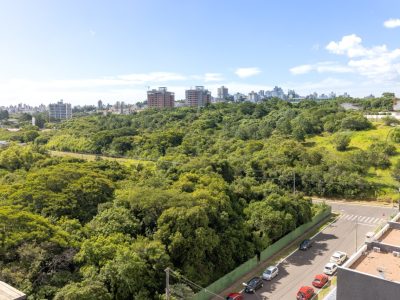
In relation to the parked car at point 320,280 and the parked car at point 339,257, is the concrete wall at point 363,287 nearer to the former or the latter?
the parked car at point 320,280

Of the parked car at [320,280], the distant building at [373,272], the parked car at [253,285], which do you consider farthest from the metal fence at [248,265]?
the distant building at [373,272]

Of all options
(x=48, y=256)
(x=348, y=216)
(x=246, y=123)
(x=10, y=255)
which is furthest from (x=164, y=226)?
(x=246, y=123)

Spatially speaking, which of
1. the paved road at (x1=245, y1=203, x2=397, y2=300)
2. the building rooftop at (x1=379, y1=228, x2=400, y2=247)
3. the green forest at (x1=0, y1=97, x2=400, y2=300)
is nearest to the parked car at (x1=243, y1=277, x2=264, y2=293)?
the paved road at (x1=245, y1=203, x2=397, y2=300)

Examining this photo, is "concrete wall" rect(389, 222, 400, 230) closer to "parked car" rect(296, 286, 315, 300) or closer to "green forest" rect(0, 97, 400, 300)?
"parked car" rect(296, 286, 315, 300)

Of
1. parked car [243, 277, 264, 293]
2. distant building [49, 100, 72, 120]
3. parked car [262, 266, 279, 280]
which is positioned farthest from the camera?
distant building [49, 100, 72, 120]

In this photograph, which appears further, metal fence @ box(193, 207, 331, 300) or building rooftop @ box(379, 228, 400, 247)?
metal fence @ box(193, 207, 331, 300)

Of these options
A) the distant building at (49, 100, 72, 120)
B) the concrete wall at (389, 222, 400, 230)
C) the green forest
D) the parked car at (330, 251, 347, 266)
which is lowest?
the parked car at (330, 251, 347, 266)

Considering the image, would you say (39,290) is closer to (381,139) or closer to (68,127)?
(381,139)
